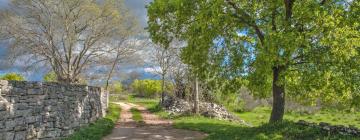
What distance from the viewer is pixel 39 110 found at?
44.0 feet

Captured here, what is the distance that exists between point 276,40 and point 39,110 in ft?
30.2

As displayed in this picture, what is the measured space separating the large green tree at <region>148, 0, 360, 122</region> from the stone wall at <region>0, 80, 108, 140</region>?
19.9 feet

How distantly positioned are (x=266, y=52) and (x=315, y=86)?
358 centimetres

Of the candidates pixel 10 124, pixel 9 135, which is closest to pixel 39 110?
pixel 10 124

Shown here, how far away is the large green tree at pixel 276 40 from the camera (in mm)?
15039

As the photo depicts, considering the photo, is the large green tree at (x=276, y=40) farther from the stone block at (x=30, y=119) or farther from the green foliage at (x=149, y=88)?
the green foliage at (x=149, y=88)

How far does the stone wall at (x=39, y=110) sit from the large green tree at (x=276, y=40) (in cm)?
607

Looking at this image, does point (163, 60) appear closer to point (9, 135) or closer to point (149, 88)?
point (9, 135)

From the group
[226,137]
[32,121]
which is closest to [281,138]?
[226,137]

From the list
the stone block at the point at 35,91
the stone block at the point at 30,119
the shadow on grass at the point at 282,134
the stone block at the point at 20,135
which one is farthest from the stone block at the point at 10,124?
the shadow on grass at the point at 282,134

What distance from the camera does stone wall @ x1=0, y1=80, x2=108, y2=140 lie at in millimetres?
11289

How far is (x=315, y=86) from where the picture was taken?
56.4 feet

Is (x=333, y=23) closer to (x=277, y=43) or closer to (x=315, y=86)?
(x=277, y=43)

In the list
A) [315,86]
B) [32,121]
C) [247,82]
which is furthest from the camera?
[247,82]
